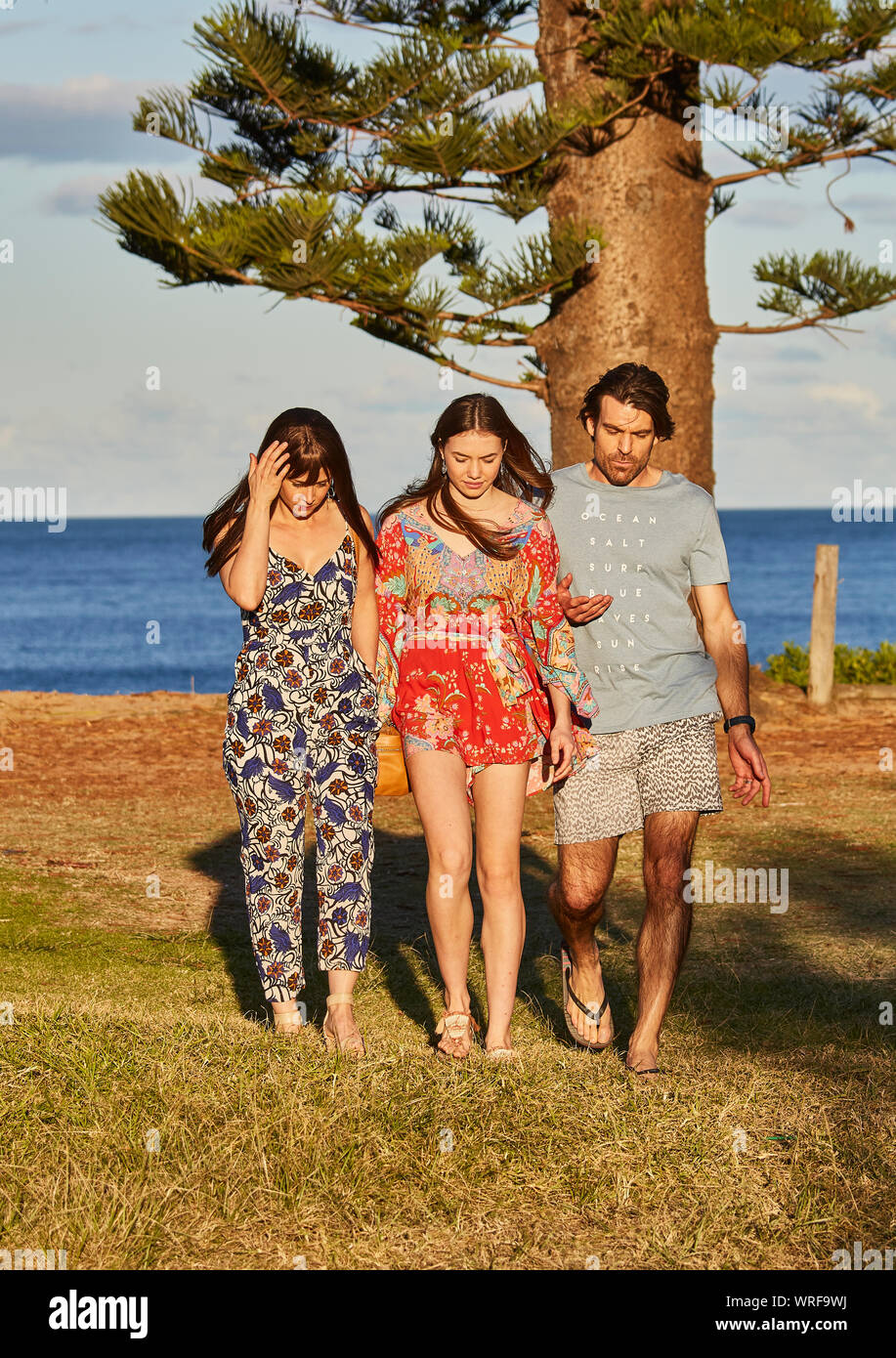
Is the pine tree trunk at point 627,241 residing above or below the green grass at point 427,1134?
above

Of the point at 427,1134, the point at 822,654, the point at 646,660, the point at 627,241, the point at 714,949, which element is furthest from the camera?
the point at 822,654

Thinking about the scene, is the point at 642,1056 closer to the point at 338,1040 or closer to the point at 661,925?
the point at 661,925

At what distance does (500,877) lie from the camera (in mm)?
4566

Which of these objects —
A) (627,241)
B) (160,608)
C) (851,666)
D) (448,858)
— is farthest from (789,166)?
(160,608)

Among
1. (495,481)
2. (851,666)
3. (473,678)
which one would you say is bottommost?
(851,666)

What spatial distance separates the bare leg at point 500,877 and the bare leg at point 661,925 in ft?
1.26

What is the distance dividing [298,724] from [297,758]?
10cm

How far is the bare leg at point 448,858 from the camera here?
4535mm

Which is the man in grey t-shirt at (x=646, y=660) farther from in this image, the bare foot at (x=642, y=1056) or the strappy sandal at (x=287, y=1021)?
the strappy sandal at (x=287, y=1021)

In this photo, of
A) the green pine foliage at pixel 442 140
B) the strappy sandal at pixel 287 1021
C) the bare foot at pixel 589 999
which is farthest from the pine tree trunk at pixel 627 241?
the strappy sandal at pixel 287 1021

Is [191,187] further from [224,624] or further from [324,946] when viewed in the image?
[224,624]

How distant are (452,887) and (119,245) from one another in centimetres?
749

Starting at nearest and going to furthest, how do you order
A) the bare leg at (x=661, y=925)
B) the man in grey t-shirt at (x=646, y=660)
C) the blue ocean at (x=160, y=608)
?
the bare leg at (x=661, y=925) → the man in grey t-shirt at (x=646, y=660) → the blue ocean at (x=160, y=608)

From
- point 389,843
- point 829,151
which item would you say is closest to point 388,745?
point 389,843
